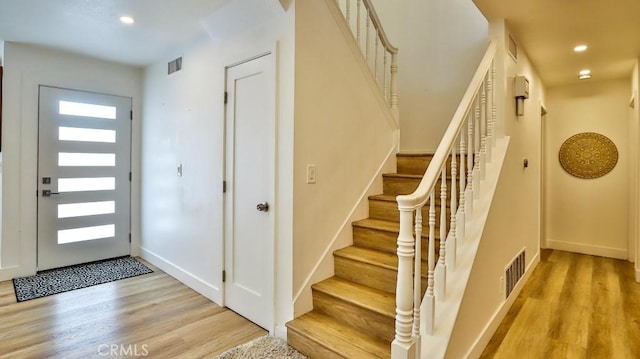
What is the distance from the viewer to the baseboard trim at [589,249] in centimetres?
444

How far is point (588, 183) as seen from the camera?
4.64m

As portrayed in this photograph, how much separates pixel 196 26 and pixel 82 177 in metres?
2.40

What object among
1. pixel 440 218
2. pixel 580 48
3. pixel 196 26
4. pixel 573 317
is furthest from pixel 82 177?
pixel 580 48

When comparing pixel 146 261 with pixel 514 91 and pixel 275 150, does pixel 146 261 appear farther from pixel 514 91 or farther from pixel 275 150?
pixel 514 91

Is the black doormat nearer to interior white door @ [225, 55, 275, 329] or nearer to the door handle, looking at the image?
the door handle

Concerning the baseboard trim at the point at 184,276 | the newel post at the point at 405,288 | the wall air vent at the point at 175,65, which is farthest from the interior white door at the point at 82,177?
the newel post at the point at 405,288

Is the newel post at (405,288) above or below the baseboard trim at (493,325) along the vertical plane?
above

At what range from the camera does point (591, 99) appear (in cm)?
456

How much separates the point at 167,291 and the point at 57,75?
2751 millimetres

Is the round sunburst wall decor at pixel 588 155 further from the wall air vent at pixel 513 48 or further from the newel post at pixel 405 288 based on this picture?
the newel post at pixel 405 288

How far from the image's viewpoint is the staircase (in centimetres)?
193

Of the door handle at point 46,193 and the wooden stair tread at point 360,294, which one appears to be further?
the door handle at point 46,193

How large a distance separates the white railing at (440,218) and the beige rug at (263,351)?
831 millimetres

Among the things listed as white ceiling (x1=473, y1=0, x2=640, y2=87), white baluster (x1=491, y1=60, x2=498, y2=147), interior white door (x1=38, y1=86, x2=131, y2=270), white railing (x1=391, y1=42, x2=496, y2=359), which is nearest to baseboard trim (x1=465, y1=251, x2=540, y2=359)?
white railing (x1=391, y1=42, x2=496, y2=359)
